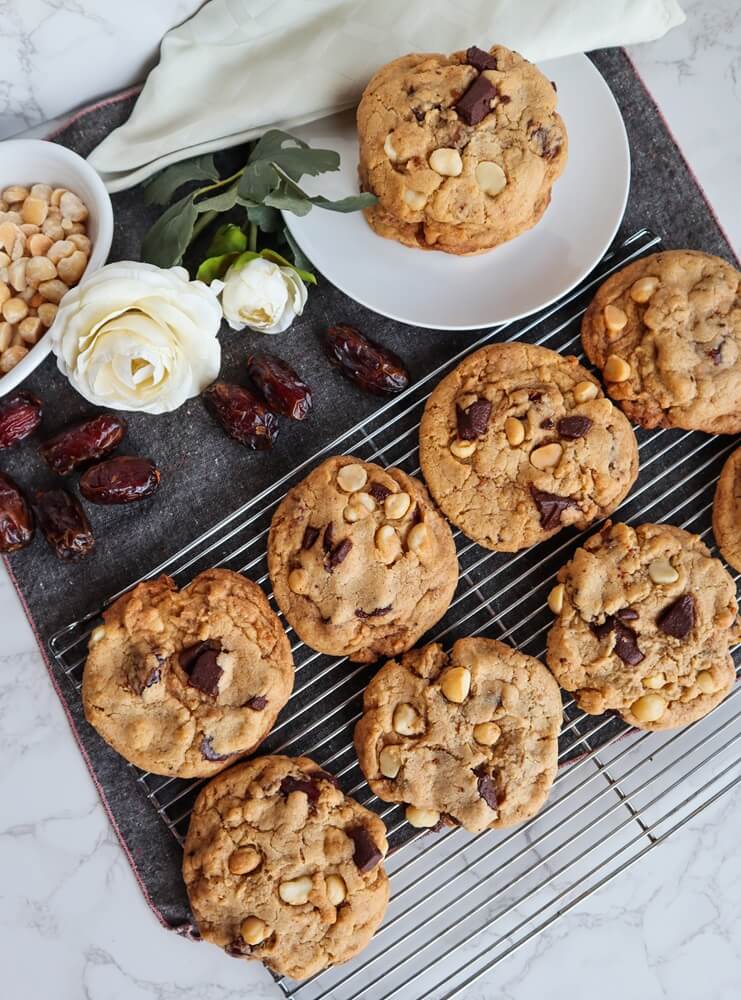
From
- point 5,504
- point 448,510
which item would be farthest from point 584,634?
point 5,504

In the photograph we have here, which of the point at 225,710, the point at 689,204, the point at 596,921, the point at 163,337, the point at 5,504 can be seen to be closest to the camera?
the point at 163,337

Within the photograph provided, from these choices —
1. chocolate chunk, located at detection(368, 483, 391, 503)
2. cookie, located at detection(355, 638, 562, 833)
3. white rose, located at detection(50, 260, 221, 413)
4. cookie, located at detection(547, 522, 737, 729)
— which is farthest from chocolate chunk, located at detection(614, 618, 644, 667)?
white rose, located at detection(50, 260, 221, 413)

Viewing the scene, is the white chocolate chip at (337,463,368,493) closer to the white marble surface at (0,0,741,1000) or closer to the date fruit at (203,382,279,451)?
the date fruit at (203,382,279,451)

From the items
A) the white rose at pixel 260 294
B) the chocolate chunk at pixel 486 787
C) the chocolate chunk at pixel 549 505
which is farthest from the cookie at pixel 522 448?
the chocolate chunk at pixel 486 787

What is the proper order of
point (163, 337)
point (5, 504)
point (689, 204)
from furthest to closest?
point (689, 204)
point (5, 504)
point (163, 337)

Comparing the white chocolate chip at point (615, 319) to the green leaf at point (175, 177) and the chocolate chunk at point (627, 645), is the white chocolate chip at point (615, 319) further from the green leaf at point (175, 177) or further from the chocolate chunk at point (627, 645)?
the green leaf at point (175, 177)

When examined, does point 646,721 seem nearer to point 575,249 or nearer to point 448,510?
point 448,510

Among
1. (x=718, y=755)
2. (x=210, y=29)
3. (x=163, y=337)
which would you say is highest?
(x=210, y=29)
